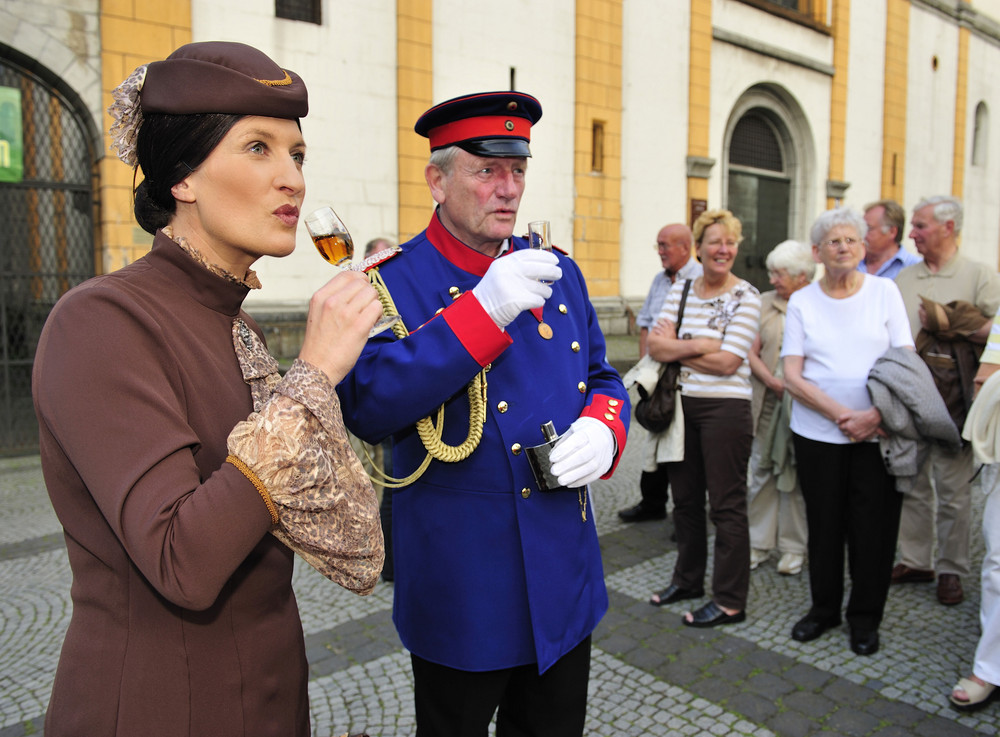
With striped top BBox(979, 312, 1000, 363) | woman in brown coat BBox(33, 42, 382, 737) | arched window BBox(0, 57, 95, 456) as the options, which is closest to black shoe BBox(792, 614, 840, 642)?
striped top BBox(979, 312, 1000, 363)

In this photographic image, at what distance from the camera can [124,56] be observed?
793 centimetres

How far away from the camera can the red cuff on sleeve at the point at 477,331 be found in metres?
1.74

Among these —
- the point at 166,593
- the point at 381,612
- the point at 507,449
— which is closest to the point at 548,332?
the point at 507,449

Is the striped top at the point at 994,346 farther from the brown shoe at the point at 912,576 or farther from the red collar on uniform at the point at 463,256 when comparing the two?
the red collar on uniform at the point at 463,256

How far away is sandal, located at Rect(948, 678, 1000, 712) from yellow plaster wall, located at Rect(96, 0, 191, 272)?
7805 mm

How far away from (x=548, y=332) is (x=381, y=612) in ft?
8.22

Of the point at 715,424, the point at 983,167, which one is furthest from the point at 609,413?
the point at 983,167

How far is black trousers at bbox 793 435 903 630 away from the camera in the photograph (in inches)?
142

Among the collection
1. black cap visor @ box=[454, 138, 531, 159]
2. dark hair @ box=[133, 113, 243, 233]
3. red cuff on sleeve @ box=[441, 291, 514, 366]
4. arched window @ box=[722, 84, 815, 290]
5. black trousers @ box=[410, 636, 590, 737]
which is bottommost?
black trousers @ box=[410, 636, 590, 737]

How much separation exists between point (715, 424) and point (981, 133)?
22.2 m

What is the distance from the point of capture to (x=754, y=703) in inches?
123

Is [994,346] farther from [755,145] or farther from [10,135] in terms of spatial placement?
[755,145]

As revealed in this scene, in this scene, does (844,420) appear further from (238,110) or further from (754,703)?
(238,110)

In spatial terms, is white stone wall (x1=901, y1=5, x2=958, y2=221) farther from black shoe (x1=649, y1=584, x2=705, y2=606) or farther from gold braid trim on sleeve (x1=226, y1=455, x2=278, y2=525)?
gold braid trim on sleeve (x1=226, y1=455, x2=278, y2=525)
